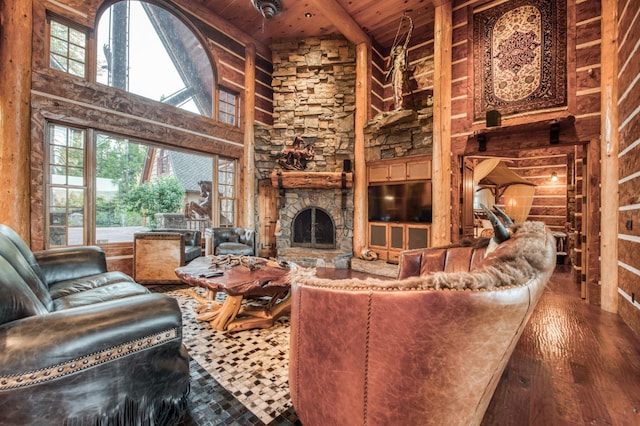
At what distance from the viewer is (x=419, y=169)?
4.31 meters

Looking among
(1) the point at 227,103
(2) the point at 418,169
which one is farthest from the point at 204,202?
→ (2) the point at 418,169

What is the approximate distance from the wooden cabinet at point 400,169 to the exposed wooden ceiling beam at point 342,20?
2375mm

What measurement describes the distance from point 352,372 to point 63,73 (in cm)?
466

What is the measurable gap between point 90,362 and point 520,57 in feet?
16.9

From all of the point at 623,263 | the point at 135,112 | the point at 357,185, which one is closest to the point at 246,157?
the point at 135,112

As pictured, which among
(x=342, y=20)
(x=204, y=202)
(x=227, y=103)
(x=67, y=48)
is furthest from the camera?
(x=204, y=202)

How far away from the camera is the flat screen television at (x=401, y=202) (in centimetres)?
424

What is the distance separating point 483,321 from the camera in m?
0.67

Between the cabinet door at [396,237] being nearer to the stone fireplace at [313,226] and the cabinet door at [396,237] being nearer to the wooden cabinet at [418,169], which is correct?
the stone fireplace at [313,226]

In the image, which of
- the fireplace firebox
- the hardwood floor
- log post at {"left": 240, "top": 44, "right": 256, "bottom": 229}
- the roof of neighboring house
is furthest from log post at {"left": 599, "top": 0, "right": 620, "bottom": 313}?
the roof of neighboring house

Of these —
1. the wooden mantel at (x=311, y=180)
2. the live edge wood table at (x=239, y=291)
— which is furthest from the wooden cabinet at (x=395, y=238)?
the live edge wood table at (x=239, y=291)

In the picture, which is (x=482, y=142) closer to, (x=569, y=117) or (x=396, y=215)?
(x=569, y=117)

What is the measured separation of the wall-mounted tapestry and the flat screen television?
4.51 feet

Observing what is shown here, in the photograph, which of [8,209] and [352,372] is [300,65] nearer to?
[8,209]
